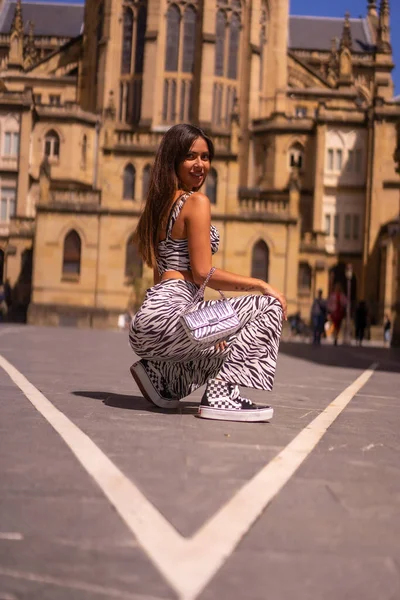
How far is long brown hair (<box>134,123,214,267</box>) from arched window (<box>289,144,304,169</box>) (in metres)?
60.1

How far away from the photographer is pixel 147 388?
7059 mm

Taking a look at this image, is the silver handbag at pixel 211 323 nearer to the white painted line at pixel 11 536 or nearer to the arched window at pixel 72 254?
the white painted line at pixel 11 536

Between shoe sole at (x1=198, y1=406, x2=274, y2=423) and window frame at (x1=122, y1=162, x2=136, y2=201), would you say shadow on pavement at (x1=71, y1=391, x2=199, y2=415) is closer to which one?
shoe sole at (x1=198, y1=406, x2=274, y2=423)

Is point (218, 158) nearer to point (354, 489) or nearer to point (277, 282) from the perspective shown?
point (277, 282)

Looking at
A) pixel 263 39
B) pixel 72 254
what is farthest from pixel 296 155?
pixel 72 254

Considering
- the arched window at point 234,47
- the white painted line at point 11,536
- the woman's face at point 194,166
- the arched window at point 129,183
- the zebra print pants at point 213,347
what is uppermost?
the arched window at point 234,47

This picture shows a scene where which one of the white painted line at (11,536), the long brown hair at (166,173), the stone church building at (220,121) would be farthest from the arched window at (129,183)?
the white painted line at (11,536)

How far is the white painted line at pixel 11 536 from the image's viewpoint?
327 cm

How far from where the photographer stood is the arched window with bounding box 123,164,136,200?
51.8 metres

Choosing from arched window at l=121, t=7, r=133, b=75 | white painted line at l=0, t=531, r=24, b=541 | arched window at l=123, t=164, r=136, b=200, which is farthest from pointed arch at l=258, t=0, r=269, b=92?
white painted line at l=0, t=531, r=24, b=541

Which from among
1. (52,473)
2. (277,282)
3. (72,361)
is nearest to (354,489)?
(52,473)

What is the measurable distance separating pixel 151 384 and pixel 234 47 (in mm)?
61104

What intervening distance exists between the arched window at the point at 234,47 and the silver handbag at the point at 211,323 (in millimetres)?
60766

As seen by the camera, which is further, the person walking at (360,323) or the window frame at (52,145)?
the window frame at (52,145)
